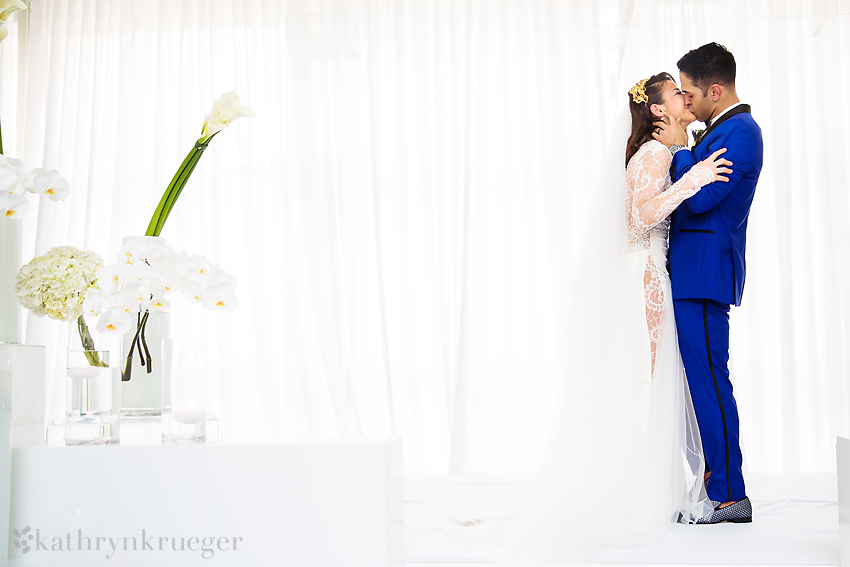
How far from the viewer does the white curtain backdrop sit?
3.39 m

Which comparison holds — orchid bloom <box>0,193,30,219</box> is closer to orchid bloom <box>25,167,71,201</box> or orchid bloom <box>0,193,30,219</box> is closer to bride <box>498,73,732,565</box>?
orchid bloom <box>25,167,71,201</box>

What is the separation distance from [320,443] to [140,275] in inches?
17.3

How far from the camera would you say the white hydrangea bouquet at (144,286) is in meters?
1.20

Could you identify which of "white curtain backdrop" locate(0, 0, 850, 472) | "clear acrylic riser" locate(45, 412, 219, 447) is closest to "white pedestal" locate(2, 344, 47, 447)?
"clear acrylic riser" locate(45, 412, 219, 447)

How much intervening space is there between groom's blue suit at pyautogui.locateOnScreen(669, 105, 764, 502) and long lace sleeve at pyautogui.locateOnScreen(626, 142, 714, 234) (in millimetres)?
56

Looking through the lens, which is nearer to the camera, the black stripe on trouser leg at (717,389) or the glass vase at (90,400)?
the glass vase at (90,400)

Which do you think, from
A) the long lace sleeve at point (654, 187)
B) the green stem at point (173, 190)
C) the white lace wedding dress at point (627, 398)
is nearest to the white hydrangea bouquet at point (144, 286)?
the green stem at point (173, 190)

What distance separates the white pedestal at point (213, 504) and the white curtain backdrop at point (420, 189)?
96.3 inches

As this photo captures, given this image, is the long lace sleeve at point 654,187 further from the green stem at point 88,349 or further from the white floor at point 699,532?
the green stem at point 88,349

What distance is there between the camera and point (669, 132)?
2.24 metres

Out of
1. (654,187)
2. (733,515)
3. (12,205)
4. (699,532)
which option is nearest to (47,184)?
(12,205)

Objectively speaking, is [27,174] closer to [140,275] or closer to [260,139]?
[140,275]

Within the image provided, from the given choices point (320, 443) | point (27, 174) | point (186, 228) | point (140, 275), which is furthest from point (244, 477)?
point (186, 228)

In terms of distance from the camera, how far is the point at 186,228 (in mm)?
3836
